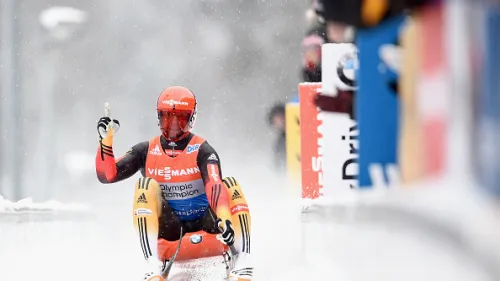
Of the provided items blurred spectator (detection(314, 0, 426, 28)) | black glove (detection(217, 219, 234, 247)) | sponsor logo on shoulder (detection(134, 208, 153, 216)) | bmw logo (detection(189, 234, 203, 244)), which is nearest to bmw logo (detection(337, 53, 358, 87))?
black glove (detection(217, 219, 234, 247))

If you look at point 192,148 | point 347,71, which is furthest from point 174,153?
point 347,71

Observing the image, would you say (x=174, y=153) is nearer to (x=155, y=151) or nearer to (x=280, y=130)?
(x=155, y=151)

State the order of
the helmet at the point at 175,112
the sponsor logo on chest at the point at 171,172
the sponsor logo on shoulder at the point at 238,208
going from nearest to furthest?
the sponsor logo on shoulder at the point at 238,208
the helmet at the point at 175,112
the sponsor logo on chest at the point at 171,172

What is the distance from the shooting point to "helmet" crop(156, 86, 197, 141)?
19.6 feet

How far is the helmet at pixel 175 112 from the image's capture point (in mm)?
5965

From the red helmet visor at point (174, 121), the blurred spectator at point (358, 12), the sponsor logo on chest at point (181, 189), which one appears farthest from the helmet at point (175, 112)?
the blurred spectator at point (358, 12)

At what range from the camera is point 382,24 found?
112 inches

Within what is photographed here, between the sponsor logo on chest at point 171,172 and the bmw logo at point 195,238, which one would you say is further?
the sponsor logo on chest at point 171,172

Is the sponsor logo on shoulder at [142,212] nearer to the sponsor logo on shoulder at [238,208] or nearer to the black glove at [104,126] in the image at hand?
the sponsor logo on shoulder at [238,208]

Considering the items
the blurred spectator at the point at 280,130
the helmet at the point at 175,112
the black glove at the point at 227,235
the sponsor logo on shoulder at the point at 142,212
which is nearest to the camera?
the black glove at the point at 227,235

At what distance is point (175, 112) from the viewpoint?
5969 millimetres

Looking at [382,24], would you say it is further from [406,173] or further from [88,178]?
[88,178]

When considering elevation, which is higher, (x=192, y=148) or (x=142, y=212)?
(x=192, y=148)

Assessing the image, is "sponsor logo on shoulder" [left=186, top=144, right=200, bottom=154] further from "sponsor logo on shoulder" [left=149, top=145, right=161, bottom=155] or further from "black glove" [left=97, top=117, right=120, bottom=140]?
"black glove" [left=97, top=117, right=120, bottom=140]
